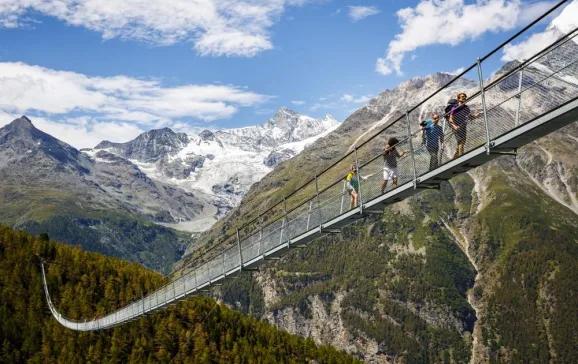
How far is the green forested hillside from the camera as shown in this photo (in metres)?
144

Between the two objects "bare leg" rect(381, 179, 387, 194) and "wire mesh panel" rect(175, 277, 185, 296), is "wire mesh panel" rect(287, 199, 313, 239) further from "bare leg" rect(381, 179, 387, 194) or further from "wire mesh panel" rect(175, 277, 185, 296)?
"wire mesh panel" rect(175, 277, 185, 296)

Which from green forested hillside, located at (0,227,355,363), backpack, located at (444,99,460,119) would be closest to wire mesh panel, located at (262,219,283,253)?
Answer: backpack, located at (444,99,460,119)

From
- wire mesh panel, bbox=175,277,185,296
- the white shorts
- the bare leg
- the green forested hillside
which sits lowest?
the bare leg

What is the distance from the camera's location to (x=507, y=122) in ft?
66.1

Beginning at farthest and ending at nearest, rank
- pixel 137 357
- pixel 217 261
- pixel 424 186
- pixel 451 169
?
pixel 137 357 < pixel 217 261 < pixel 424 186 < pixel 451 169

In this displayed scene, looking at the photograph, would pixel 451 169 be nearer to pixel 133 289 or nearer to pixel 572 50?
pixel 572 50

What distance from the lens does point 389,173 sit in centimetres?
2578

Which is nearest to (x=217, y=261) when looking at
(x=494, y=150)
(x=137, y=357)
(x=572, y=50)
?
(x=494, y=150)

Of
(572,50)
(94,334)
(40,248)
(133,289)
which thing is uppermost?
(40,248)

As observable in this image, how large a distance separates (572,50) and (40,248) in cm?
16803

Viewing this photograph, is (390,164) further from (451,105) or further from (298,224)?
(298,224)

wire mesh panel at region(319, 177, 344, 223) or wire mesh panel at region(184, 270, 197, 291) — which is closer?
wire mesh panel at region(319, 177, 344, 223)

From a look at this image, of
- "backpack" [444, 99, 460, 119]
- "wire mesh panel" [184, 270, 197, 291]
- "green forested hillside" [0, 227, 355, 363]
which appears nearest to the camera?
"backpack" [444, 99, 460, 119]

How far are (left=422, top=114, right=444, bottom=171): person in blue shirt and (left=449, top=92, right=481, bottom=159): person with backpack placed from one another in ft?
2.94
